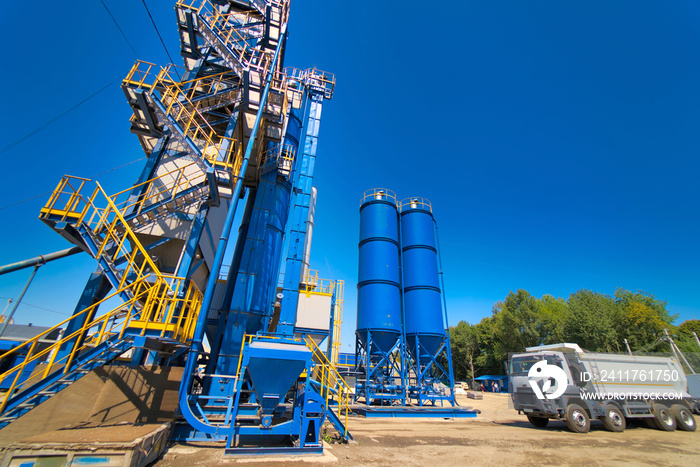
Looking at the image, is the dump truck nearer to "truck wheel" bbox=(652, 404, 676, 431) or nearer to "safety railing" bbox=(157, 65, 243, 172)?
"truck wheel" bbox=(652, 404, 676, 431)

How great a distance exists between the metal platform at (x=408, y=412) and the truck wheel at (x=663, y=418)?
717 cm

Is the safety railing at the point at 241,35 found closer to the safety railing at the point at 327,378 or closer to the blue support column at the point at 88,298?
the blue support column at the point at 88,298

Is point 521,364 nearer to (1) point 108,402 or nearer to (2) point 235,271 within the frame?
(2) point 235,271

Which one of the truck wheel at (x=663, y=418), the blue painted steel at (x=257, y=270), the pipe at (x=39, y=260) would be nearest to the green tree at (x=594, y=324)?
the truck wheel at (x=663, y=418)

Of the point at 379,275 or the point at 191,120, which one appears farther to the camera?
the point at 379,275

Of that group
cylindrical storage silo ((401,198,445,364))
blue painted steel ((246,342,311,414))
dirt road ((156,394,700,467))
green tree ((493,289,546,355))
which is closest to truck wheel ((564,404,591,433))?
dirt road ((156,394,700,467))

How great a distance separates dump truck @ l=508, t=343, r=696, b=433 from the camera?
11070mm

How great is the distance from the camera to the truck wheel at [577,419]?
35.4 feet

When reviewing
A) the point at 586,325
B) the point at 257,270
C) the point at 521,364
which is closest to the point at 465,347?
the point at 586,325

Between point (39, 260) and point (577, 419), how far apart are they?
17.8 meters

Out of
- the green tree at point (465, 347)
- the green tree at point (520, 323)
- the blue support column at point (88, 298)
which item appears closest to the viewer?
the blue support column at point (88, 298)

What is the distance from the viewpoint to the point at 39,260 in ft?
25.2

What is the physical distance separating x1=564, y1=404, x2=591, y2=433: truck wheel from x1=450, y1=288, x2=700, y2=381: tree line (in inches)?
648

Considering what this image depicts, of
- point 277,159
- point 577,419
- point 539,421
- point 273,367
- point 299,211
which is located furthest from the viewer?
point 299,211
